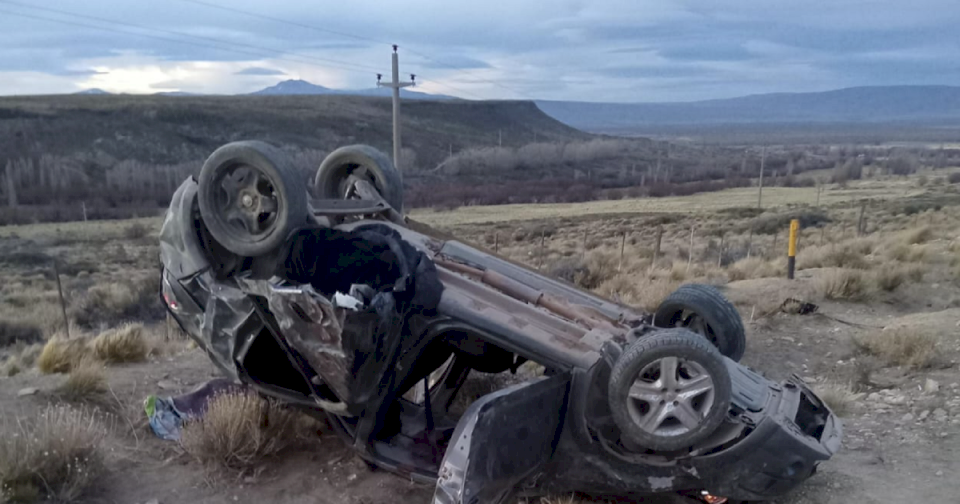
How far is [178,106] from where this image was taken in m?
64.6

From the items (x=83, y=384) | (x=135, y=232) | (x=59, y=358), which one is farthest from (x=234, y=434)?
(x=135, y=232)

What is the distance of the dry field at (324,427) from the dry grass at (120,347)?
0.01 m

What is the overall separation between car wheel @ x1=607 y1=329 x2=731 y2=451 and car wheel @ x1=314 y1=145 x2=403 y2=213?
2.81 meters

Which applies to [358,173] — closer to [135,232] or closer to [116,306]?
[116,306]

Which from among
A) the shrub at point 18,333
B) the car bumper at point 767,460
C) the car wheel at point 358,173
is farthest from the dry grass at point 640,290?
the shrub at point 18,333

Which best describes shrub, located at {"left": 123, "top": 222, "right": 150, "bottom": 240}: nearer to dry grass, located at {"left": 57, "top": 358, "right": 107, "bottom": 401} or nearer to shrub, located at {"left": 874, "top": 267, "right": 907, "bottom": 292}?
dry grass, located at {"left": 57, "top": 358, "right": 107, "bottom": 401}

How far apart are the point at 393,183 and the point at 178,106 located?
208 ft

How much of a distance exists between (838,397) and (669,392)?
3.45m

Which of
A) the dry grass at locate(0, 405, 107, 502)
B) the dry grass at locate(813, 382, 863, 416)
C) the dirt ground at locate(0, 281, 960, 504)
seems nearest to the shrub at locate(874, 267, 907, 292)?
the dirt ground at locate(0, 281, 960, 504)

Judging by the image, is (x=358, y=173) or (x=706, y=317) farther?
(x=358, y=173)

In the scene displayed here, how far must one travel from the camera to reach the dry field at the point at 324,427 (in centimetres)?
525

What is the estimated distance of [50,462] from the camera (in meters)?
5.05

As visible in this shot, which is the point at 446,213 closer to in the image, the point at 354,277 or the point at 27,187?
the point at 27,187

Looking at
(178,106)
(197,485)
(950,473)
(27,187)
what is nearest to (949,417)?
(950,473)
